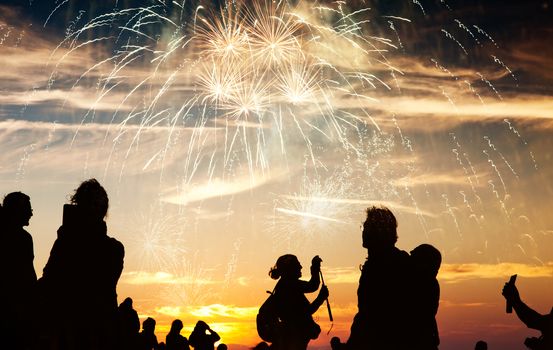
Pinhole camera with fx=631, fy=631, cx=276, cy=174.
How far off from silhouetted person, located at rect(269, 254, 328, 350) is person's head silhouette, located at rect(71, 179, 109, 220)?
286cm

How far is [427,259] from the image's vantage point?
22.1ft

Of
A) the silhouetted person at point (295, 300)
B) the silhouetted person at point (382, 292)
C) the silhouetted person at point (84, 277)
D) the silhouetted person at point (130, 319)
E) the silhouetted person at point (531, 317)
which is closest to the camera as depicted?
the silhouetted person at point (84, 277)

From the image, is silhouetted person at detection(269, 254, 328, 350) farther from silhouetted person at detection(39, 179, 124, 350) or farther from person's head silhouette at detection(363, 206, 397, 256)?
silhouetted person at detection(39, 179, 124, 350)

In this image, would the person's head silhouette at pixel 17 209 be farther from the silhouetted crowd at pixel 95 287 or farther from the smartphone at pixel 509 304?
the smartphone at pixel 509 304

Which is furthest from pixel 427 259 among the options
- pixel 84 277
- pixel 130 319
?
pixel 130 319

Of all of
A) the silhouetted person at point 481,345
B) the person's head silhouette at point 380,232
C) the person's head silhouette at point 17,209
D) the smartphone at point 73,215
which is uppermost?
the person's head silhouette at point 17,209

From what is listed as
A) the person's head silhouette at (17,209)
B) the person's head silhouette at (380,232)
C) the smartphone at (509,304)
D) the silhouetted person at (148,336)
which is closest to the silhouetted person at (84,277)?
the person's head silhouette at (17,209)

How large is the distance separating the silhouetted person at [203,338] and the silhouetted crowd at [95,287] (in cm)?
504

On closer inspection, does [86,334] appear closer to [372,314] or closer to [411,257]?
[372,314]

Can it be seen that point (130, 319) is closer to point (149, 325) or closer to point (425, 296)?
point (149, 325)

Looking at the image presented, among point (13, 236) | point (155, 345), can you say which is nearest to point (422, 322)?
point (13, 236)

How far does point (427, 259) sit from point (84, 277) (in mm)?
3587

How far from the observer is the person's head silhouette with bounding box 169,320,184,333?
39.5 ft

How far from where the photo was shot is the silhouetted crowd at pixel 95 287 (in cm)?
632
